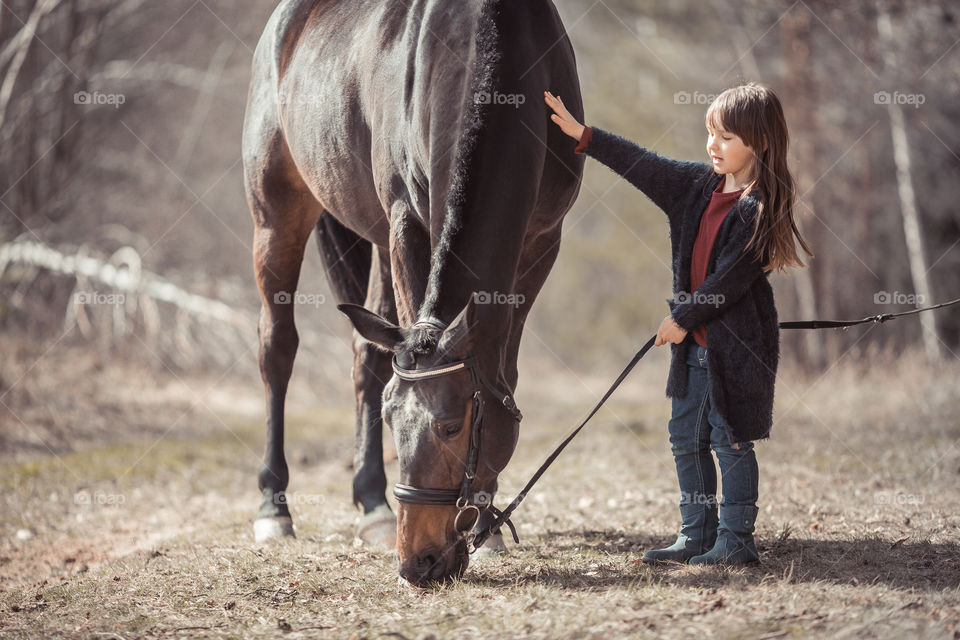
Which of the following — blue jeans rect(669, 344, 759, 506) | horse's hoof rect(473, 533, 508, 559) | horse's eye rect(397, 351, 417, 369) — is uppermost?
horse's eye rect(397, 351, 417, 369)

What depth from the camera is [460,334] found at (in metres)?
2.66

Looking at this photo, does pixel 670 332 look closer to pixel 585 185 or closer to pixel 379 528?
pixel 379 528

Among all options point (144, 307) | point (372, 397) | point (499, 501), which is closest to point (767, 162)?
point (372, 397)

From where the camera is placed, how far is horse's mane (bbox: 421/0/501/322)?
2822 mm

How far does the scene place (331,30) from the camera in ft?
14.1

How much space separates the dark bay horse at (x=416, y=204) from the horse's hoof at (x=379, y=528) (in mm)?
10

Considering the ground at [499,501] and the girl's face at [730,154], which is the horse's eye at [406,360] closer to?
the ground at [499,501]

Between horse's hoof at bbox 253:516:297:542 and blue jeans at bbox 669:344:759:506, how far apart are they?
203 cm

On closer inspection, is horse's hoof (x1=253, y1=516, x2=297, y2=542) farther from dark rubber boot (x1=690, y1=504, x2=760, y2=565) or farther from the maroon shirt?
the maroon shirt

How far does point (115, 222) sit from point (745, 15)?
27.8 feet

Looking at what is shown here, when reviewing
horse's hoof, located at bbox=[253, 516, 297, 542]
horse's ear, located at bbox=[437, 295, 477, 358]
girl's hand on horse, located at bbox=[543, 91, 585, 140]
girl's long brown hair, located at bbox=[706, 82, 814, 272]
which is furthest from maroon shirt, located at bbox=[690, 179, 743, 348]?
horse's hoof, located at bbox=[253, 516, 297, 542]

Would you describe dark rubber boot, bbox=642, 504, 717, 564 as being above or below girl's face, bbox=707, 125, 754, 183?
below

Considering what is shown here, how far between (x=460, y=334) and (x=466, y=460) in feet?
1.37

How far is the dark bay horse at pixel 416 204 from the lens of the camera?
2.76 meters
